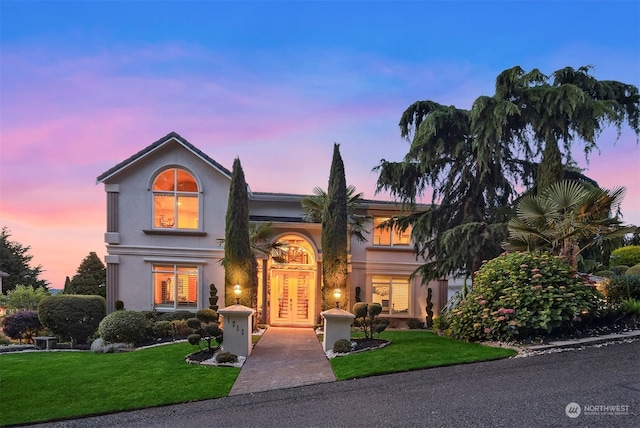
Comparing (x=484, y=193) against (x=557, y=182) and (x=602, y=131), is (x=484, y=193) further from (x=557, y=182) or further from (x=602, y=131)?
(x=602, y=131)

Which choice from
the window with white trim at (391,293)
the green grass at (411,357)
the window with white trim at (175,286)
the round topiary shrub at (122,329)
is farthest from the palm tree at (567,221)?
the window with white trim at (175,286)

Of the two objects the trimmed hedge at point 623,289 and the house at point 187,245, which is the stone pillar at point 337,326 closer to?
the house at point 187,245

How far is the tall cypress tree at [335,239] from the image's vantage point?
544 inches

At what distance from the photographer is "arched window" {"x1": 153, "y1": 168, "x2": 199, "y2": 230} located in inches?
613

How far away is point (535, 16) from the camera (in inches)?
413

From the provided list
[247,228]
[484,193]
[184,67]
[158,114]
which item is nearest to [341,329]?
[247,228]

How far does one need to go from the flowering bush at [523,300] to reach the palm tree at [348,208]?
6498mm

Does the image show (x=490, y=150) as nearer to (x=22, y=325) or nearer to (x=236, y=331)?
(x=236, y=331)

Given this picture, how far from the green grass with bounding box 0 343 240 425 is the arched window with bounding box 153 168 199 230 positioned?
6443mm

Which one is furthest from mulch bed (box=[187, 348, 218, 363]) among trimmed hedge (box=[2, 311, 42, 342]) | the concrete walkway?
trimmed hedge (box=[2, 311, 42, 342])

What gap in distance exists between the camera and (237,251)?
1353 centimetres

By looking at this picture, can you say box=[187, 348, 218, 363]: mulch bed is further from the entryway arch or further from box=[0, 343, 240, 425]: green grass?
the entryway arch

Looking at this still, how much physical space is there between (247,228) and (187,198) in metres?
3.87

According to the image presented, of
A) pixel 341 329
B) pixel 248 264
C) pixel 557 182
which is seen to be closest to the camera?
pixel 341 329
